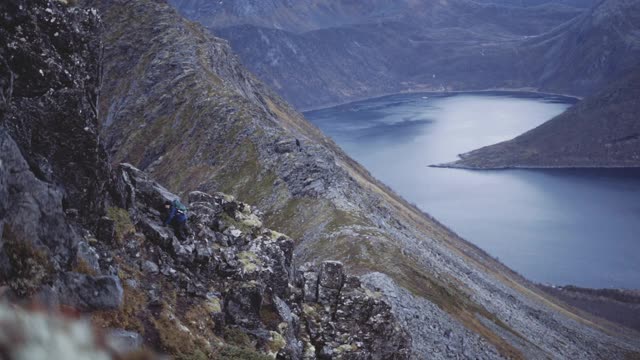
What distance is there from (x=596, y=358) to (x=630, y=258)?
356 feet

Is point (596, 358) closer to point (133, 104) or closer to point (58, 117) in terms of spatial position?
Result: point (133, 104)

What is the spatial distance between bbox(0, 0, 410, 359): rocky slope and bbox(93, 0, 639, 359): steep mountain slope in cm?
2671

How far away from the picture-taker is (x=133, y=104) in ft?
358

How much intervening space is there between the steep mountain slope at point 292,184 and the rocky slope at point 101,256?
87.6 feet

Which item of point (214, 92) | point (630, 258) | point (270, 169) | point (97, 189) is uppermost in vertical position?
point (630, 258)

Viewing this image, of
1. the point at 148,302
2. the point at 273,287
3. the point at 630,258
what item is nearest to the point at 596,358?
the point at 273,287

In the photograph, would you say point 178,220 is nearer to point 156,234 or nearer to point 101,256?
point 156,234

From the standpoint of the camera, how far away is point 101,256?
23.3 metres

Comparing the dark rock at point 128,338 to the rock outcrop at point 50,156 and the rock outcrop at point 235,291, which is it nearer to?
the rock outcrop at point 235,291

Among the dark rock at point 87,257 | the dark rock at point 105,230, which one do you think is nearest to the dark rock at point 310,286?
the dark rock at point 105,230

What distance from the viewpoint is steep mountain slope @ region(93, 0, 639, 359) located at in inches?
2793

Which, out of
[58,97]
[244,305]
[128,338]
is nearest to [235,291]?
[244,305]

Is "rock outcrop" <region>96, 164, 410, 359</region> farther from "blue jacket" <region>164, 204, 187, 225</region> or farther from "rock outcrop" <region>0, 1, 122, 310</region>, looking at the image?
"rock outcrop" <region>0, 1, 122, 310</region>

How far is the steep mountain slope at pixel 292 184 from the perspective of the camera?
70938mm
